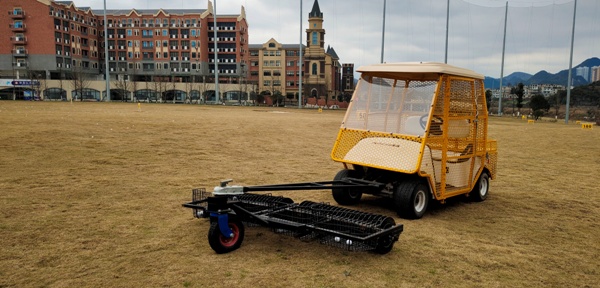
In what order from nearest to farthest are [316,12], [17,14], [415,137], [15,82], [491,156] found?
[415,137] < [491,156] < [15,82] < [17,14] < [316,12]

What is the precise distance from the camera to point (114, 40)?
93.4 m

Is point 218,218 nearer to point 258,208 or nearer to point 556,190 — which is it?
point 258,208

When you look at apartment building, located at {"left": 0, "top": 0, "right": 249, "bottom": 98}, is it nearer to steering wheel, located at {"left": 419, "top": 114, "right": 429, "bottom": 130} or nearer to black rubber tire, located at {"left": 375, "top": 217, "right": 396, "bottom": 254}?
steering wheel, located at {"left": 419, "top": 114, "right": 429, "bottom": 130}

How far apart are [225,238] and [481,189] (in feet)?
19.5

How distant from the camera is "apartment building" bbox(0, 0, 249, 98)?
83.6 metres

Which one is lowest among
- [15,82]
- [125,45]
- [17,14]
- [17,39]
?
[15,82]

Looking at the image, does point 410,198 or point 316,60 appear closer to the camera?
point 410,198

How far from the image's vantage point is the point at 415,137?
7.55 metres

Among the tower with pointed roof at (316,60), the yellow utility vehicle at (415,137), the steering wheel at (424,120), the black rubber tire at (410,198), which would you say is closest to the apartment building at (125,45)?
the tower with pointed roof at (316,60)

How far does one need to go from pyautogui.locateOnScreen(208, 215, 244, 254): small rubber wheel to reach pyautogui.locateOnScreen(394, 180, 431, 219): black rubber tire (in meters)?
2.93

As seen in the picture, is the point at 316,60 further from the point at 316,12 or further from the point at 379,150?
the point at 379,150

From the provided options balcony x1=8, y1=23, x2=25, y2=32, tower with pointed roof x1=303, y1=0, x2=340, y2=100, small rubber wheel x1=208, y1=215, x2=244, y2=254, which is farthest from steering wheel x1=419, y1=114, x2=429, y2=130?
balcony x1=8, y1=23, x2=25, y2=32

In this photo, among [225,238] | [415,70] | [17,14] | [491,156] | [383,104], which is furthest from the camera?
[17,14]

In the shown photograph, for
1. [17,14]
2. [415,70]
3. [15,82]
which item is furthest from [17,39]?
[415,70]
